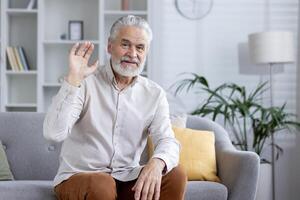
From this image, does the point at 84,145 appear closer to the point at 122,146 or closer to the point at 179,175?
the point at 122,146

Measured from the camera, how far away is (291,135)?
13.5 ft

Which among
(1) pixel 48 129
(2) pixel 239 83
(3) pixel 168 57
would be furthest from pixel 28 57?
(1) pixel 48 129

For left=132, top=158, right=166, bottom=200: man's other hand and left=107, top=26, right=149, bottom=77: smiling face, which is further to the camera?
left=107, top=26, right=149, bottom=77: smiling face

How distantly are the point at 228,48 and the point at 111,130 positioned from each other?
228 cm

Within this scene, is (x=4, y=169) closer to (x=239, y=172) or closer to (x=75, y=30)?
(x=239, y=172)

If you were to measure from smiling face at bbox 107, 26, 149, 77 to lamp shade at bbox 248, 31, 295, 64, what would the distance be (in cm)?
183

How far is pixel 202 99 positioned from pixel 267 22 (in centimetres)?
85

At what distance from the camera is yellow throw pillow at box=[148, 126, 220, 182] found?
2.69 meters

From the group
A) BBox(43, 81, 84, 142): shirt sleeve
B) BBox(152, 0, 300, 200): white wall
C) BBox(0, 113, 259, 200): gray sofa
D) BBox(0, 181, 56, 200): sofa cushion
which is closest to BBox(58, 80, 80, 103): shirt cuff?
BBox(43, 81, 84, 142): shirt sleeve

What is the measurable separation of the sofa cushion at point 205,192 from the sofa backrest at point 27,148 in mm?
846

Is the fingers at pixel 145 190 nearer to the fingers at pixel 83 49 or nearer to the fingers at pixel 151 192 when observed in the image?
the fingers at pixel 151 192

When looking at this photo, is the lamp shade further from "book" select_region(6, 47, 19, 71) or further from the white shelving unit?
"book" select_region(6, 47, 19, 71)

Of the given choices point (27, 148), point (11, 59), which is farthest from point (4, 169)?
point (11, 59)

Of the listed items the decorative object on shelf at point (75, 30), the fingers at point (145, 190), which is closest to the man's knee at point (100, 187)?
the fingers at point (145, 190)
